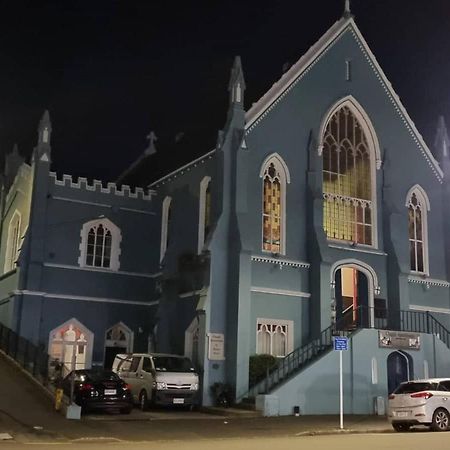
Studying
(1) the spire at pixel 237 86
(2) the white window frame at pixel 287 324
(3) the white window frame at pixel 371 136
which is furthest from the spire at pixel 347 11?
(2) the white window frame at pixel 287 324

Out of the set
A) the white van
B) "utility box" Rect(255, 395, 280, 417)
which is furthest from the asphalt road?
the white van

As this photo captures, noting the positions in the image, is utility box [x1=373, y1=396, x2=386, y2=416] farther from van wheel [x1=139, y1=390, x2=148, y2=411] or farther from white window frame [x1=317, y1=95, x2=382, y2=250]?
van wheel [x1=139, y1=390, x2=148, y2=411]

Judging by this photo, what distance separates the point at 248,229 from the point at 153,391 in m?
7.37

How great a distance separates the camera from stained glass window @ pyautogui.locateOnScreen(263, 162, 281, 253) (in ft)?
92.3

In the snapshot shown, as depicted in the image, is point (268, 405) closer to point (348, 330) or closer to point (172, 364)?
point (172, 364)

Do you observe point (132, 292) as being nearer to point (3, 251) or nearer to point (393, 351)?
point (3, 251)

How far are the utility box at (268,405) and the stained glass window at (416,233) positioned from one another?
11.4m

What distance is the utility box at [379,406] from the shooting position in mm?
25672

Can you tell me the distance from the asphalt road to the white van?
266 inches

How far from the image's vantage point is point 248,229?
2669 centimetres

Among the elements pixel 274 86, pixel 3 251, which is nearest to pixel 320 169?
pixel 274 86

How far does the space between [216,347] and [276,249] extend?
505 centimetres

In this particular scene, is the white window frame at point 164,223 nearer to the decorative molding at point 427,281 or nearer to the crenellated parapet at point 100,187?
the crenellated parapet at point 100,187

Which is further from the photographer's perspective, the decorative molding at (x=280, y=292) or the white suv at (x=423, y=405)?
the decorative molding at (x=280, y=292)
